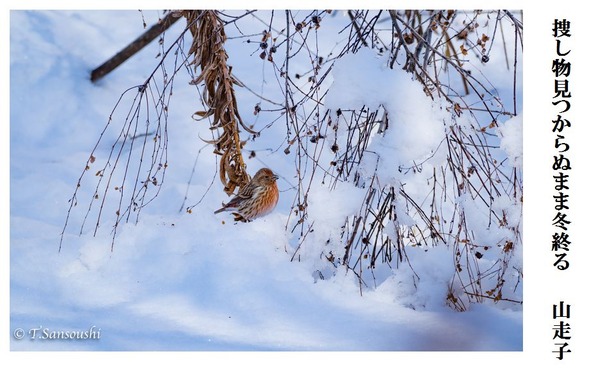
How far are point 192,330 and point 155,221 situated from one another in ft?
2.62

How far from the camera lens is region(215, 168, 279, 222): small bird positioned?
3037mm

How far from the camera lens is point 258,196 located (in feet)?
9.98

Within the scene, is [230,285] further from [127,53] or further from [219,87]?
[127,53]

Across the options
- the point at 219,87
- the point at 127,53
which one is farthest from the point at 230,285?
the point at 127,53

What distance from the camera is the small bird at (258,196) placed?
3037mm

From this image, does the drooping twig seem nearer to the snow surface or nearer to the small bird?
the snow surface

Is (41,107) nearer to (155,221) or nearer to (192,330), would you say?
(155,221)

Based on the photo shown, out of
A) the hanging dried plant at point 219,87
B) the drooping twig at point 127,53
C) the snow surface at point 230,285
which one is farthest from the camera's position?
the drooping twig at point 127,53

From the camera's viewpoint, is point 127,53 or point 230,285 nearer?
point 230,285

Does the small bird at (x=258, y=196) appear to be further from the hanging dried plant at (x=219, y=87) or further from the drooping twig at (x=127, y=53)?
the drooping twig at (x=127, y=53)

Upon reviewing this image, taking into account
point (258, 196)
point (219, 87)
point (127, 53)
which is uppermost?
point (127, 53)

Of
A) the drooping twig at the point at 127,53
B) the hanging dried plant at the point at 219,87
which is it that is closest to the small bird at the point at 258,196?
the hanging dried plant at the point at 219,87
